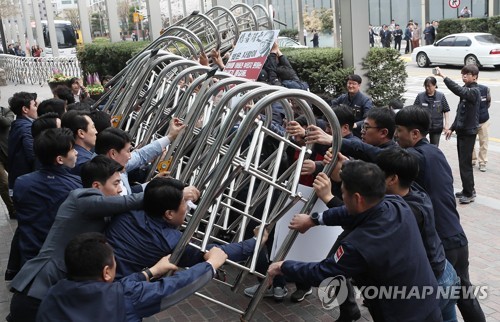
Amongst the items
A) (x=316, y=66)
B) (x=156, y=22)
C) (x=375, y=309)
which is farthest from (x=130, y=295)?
(x=156, y=22)

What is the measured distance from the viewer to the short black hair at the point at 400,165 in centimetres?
274

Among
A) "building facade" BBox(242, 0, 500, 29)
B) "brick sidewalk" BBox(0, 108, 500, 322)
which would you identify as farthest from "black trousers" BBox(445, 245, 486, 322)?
"building facade" BBox(242, 0, 500, 29)

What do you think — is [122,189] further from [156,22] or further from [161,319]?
[156,22]

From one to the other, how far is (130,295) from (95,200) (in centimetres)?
66

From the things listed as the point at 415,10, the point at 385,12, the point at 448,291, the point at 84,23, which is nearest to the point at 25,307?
the point at 448,291

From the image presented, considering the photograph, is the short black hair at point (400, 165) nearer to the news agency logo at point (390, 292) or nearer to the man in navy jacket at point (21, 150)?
the news agency logo at point (390, 292)

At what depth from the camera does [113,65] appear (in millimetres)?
14375

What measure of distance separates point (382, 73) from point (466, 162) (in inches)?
94.2

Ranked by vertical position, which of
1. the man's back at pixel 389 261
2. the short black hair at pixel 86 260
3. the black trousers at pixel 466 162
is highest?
the short black hair at pixel 86 260

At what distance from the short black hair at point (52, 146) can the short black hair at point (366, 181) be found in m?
1.83

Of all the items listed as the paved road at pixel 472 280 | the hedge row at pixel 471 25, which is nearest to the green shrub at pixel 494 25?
the hedge row at pixel 471 25

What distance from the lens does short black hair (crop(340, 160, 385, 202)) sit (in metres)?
2.45

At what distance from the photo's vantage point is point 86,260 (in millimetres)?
2205

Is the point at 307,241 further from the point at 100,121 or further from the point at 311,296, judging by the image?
the point at 100,121
